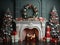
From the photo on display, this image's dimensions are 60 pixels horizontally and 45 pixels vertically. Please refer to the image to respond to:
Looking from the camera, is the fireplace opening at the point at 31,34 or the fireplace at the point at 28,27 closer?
the fireplace at the point at 28,27

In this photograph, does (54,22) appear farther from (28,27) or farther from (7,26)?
(7,26)

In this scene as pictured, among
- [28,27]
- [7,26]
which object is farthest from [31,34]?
[7,26]

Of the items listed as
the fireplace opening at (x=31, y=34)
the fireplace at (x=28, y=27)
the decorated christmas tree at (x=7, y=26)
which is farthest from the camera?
the fireplace opening at (x=31, y=34)

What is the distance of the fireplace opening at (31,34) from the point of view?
8.63 metres

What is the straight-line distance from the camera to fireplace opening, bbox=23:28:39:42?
863 cm

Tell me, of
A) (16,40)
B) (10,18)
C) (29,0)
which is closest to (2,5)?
(10,18)

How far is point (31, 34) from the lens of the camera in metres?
8.78

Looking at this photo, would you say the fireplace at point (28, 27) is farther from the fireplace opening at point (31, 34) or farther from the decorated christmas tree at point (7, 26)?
the decorated christmas tree at point (7, 26)

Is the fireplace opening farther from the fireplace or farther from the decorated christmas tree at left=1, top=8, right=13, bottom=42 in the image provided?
the decorated christmas tree at left=1, top=8, right=13, bottom=42

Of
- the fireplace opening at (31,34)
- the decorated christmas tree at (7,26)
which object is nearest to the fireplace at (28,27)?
the fireplace opening at (31,34)

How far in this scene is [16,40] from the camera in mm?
8008

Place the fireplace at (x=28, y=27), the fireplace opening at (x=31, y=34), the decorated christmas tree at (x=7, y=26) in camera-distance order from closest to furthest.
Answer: the decorated christmas tree at (x=7, y=26)
the fireplace at (x=28, y=27)
the fireplace opening at (x=31, y=34)

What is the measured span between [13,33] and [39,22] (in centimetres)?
157

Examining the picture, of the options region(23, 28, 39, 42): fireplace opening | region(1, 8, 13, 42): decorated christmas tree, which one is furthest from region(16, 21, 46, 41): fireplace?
region(1, 8, 13, 42): decorated christmas tree
